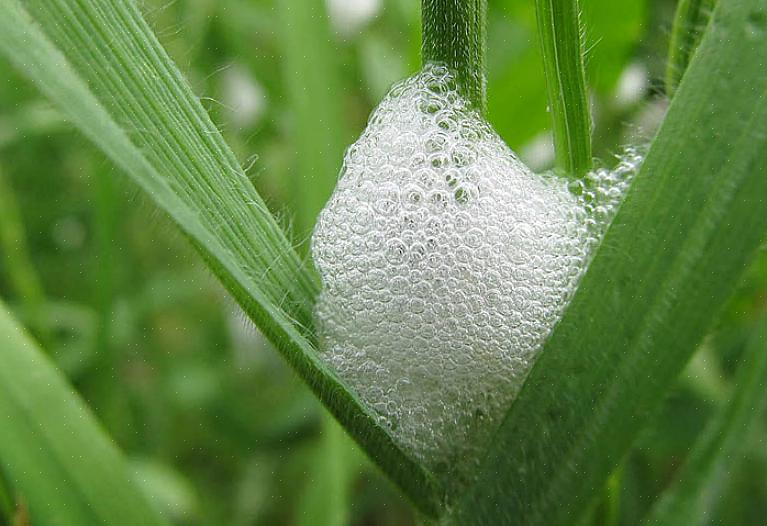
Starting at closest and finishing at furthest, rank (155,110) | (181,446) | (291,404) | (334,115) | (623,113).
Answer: (155,110)
(334,115)
(623,113)
(291,404)
(181,446)

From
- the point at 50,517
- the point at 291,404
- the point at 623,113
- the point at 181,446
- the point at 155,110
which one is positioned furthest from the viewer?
the point at 181,446

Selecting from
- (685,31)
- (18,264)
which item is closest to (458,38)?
(685,31)

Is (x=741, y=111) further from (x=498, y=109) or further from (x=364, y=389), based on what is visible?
(x=498, y=109)

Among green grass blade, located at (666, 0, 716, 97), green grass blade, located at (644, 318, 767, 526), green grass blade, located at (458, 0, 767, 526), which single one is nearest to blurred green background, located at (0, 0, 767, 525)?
green grass blade, located at (644, 318, 767, 526)

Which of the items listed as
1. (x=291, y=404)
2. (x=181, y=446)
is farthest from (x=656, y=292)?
(x=181, y=446)

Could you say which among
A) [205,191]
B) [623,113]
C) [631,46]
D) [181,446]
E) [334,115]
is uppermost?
[205,191]

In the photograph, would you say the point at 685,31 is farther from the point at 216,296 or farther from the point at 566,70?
the point at 216,296

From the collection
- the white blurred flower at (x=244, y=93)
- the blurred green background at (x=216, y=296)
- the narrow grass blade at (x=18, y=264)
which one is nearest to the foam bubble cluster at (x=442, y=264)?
the blurred green background at (x=216, y=296)
